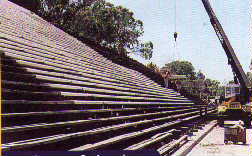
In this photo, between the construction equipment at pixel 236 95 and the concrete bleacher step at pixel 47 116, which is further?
the construction equipment at pixel 236 95

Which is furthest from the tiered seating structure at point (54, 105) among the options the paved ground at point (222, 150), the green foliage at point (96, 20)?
the green foliage at point (96, 20)

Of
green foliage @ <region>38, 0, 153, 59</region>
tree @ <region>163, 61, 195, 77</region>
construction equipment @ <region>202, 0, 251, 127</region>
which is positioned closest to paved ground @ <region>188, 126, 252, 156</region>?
construction equipment @ <region>202, 0, 251, 127</region>

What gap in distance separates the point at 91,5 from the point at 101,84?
82.8 ft

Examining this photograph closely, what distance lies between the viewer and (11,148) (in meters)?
3.10

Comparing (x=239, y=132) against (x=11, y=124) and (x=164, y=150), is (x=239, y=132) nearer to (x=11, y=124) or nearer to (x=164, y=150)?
(x=164, y=150)

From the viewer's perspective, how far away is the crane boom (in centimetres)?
1733

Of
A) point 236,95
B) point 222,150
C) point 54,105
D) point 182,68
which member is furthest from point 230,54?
point 182,68

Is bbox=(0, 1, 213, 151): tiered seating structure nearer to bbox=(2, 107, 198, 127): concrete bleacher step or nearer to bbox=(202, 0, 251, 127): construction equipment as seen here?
bbox=(2, 107, 198, 127): concrete bleacher step

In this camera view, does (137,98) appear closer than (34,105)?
No

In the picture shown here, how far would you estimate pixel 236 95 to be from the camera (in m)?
17.5

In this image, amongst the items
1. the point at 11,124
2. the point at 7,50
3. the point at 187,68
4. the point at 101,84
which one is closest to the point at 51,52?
the point at 101,84

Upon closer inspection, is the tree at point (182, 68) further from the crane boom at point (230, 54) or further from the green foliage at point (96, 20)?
the crane boom at point (230, 54)

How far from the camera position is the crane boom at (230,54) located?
56.9 ft

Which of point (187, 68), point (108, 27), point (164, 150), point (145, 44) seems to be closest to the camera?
point (164, 150)
